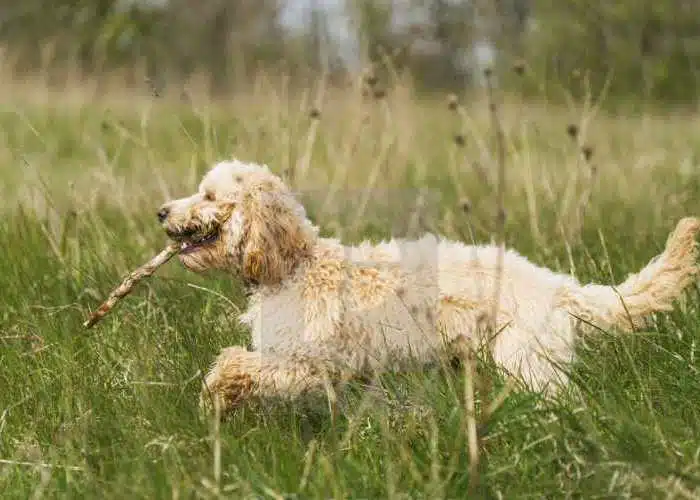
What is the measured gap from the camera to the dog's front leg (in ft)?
11.4

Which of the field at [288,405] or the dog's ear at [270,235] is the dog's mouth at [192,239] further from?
the field at [288,405]

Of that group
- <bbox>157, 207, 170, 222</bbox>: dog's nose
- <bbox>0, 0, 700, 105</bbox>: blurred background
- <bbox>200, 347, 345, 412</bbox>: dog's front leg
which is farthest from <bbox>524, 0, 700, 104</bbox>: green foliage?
<bbox>200, 347, 345, 412</bbox>: dog's front leg

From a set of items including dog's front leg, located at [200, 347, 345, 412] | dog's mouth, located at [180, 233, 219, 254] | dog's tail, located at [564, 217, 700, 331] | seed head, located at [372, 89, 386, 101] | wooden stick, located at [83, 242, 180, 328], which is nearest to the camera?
dog's front leg, located at [200, 347, 345, 412]

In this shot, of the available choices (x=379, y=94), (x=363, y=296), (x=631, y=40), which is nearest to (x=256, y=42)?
(x=631, y=40)

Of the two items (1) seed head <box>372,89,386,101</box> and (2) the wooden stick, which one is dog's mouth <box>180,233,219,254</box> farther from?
(1) seed head <box>372,89,386,101</box>

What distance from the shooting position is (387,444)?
2801 mm

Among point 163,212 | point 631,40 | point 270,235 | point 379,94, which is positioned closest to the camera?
point 270,235

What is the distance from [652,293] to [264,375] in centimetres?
137

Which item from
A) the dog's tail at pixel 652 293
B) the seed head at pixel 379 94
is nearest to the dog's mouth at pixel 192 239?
the dog's tail at pixel 652 293

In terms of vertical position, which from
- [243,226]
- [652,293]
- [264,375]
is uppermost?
[243,226]

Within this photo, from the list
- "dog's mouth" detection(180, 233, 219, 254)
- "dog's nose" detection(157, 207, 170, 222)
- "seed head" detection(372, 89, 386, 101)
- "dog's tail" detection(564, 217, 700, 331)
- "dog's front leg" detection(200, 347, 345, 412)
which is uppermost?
"seed head" detection(372, 89, 386, 101)

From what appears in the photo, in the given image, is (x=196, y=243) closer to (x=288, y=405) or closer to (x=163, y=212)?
(x=163, y=212)

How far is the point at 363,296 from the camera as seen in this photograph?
3613mm

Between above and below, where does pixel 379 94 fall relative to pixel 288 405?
above
